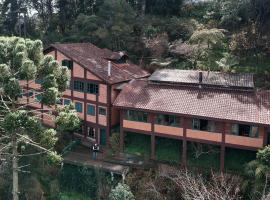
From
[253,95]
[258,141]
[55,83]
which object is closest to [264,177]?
[258,141]

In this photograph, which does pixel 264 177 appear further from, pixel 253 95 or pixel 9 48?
pixel 9 48

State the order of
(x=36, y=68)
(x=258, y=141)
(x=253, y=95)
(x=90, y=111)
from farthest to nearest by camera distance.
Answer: (x=90, y=111) → (x=253, y=95) → (x=258, y=141) → (x=36, y=68)

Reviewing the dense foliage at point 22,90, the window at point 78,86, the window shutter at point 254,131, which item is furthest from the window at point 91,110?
the window shutter at point 254,131

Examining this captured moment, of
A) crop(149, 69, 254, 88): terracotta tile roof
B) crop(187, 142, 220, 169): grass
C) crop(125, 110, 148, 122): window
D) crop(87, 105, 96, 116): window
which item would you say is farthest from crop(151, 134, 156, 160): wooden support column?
crop(87, 105, 96, 116): window

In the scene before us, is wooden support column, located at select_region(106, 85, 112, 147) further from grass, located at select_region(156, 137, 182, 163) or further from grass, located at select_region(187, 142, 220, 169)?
grass, located at select_region(187, 142, 220, 169)

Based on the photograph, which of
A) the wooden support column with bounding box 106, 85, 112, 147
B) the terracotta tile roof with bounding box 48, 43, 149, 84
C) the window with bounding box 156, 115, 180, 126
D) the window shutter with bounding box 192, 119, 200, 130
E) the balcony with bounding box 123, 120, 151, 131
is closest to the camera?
the window shutter with bounding box 192, 119, 200, 130

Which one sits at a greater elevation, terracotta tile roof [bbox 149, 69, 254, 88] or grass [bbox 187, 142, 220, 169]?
terracotta tile roof [bbox 149, 69, 254, 88]

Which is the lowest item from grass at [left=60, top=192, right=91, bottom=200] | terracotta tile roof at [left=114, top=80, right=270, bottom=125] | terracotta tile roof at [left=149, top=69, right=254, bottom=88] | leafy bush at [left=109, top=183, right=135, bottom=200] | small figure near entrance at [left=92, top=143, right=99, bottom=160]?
grass at [left=60, top=192, right=91, bottom=200]

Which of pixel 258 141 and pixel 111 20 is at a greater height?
pixel 111 20
